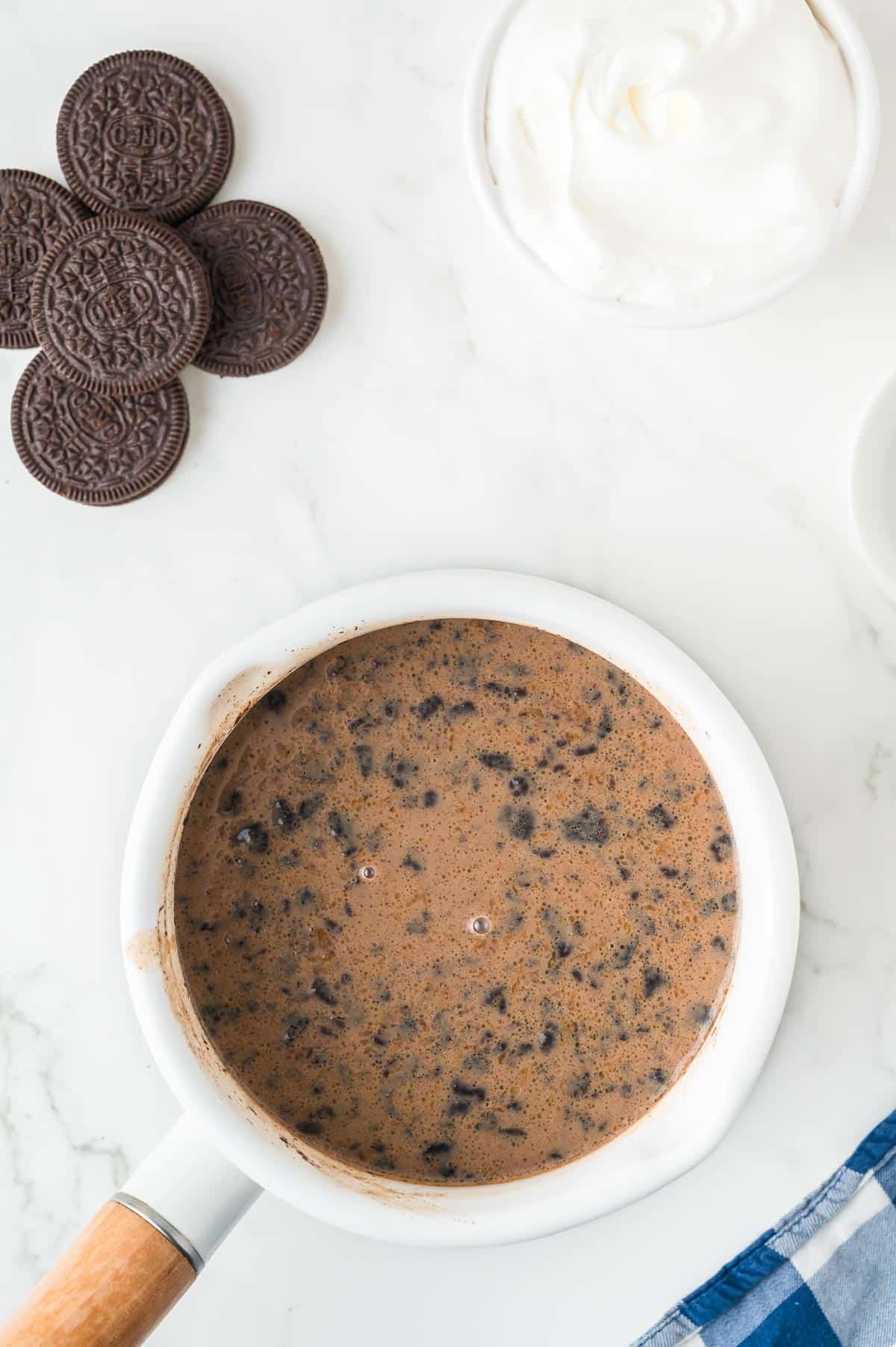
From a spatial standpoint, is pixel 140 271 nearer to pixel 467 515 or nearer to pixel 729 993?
pixel 467 515

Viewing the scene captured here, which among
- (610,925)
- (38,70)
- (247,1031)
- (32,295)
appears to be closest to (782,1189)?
(610,925)

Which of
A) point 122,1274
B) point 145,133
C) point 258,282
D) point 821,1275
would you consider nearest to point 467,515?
point 258,282

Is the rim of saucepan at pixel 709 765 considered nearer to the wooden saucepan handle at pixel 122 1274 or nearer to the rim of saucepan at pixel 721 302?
the wooden saucepan handle at pixel 122 1274

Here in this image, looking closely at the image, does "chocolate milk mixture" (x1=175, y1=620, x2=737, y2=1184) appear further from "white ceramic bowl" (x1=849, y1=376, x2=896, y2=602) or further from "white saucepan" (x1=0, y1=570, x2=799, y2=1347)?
"white ceramic bowl" (x1=849, y1=376, x2=896, y2=602)

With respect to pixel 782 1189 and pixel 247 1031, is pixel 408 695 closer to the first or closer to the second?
pixel 247 1031

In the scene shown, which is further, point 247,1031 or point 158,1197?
point 247,1031

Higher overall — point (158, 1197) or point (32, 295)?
point (32, 295)

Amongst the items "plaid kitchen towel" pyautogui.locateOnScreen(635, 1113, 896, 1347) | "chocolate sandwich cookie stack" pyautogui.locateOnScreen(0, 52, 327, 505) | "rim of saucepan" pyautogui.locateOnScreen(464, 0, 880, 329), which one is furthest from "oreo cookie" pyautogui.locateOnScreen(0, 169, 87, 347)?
"plaid kitchen towel" pyautogui.locateOnScreen(635, 1113, 896, 1347)
